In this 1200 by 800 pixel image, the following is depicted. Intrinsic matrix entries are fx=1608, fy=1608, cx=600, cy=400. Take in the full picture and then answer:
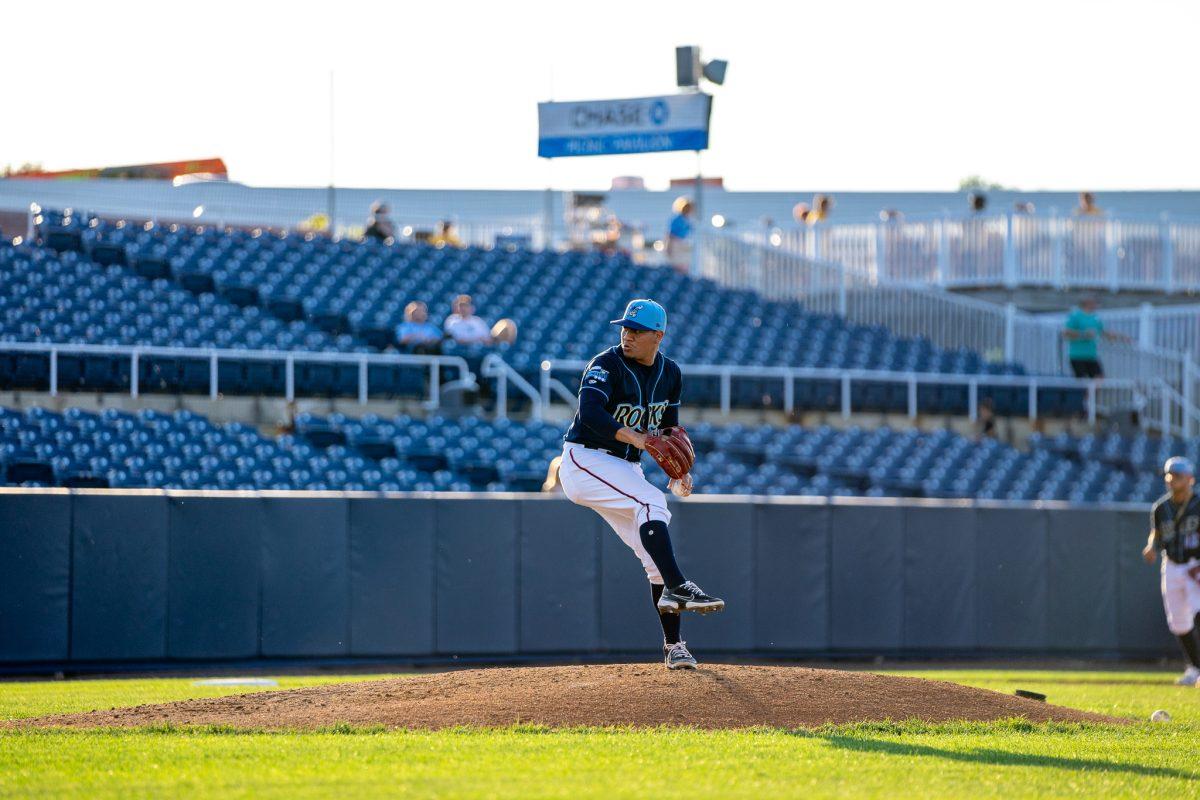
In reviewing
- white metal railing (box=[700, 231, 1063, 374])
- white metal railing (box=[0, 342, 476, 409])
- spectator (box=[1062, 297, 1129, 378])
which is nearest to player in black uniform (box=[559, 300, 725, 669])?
white metal railing (box=[0, 342, 476, 409])

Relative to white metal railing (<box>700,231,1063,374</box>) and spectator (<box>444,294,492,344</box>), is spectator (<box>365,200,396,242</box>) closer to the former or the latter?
spectator (<box>444,294,492,344</box>)

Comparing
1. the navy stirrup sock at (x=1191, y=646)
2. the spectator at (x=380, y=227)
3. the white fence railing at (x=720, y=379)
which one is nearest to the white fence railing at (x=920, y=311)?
the white fence railing at (x=720, y=379)

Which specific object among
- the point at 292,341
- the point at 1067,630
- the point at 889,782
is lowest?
the point at 1067,630

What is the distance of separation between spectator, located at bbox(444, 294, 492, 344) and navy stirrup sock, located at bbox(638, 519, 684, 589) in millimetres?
13619

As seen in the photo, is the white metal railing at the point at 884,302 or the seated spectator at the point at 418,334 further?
the white metal railing at the point at 884,302

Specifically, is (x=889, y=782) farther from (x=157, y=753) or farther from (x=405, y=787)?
(x=157, y=753)

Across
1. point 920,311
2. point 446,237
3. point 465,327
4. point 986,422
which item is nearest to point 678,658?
point 465,327

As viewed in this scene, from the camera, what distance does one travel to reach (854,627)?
1708cm

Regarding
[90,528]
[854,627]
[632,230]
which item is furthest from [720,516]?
[632,230]

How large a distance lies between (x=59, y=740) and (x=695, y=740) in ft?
10.8

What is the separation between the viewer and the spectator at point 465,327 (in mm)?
22656

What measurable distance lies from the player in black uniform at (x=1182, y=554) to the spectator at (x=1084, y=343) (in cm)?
1140

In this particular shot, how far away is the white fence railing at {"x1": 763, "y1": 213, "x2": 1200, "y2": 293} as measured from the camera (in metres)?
30.0

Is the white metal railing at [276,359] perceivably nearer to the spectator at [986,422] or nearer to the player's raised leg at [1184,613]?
the spectator at [986,422]
